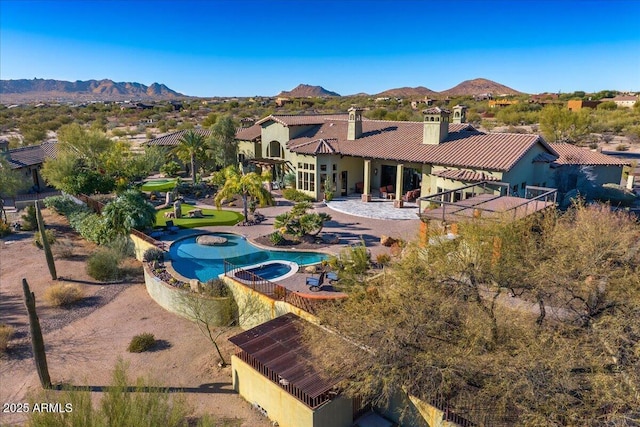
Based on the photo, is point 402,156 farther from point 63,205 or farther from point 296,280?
point 63,205

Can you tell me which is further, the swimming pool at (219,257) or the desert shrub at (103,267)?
the desert shrub at (103,267)

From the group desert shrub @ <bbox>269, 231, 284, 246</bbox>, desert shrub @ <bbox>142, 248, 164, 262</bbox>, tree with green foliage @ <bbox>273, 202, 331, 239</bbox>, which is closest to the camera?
desert shrub @ <bbox>142, 248, 164, 262</bbox>

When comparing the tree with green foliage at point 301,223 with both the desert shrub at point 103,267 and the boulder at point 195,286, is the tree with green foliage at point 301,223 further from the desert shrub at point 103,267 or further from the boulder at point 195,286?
the desert shrub at point 103,267

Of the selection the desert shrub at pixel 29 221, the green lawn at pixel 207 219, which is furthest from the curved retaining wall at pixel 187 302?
the desert shrub at pixel 29 221

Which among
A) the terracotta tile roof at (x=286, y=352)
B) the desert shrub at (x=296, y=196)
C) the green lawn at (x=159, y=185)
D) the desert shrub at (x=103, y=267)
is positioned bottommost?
the desert shrub at (x=103, y=267)

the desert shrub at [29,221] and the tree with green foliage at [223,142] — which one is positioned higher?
the tree with green foliage at [223,142]

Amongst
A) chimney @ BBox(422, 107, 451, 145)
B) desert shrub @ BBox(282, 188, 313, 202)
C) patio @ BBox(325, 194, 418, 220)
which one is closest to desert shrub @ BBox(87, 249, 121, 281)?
desert shrub @ BBox(282, 188, 313, 202)

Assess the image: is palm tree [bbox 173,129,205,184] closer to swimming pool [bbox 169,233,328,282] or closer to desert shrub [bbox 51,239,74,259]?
desert shrub [bbox 51,239,74,259]

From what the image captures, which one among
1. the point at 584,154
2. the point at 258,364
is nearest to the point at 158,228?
the point at 258,364
